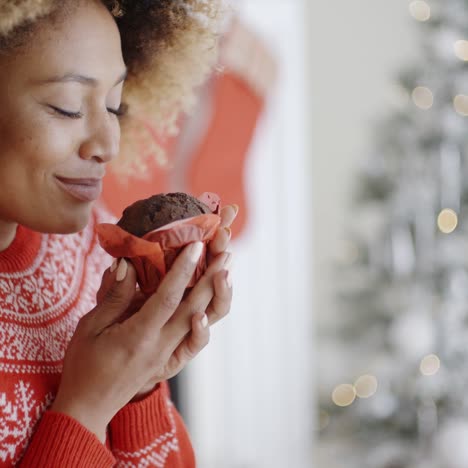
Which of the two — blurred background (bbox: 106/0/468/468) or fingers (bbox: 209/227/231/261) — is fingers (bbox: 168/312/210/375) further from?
blurred background (bbox: 106/0/468/468)

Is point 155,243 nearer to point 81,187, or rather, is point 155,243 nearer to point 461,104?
point 81,187

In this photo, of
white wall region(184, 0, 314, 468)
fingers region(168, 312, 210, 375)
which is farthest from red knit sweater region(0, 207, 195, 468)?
white wall region(184, 0, 314, 468)

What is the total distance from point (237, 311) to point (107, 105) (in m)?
2.28

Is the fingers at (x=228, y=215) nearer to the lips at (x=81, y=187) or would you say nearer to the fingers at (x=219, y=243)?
the fingers at (x=219, y=243)

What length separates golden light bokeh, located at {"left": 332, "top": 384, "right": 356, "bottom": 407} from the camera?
3.19 meters

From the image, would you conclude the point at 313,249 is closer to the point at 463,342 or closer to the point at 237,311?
the point at 237,311

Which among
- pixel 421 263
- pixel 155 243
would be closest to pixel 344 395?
pixel 421 263

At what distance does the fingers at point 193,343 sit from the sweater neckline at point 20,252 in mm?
243

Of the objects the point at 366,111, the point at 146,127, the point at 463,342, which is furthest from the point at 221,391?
the point at 146,127

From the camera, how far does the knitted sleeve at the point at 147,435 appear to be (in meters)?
1.04

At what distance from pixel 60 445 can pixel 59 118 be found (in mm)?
373

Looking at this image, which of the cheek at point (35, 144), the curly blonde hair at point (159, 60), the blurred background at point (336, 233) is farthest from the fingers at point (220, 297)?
the blurred background at point (336, 233)

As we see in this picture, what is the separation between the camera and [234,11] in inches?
47.5

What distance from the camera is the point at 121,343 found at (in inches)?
35.3
